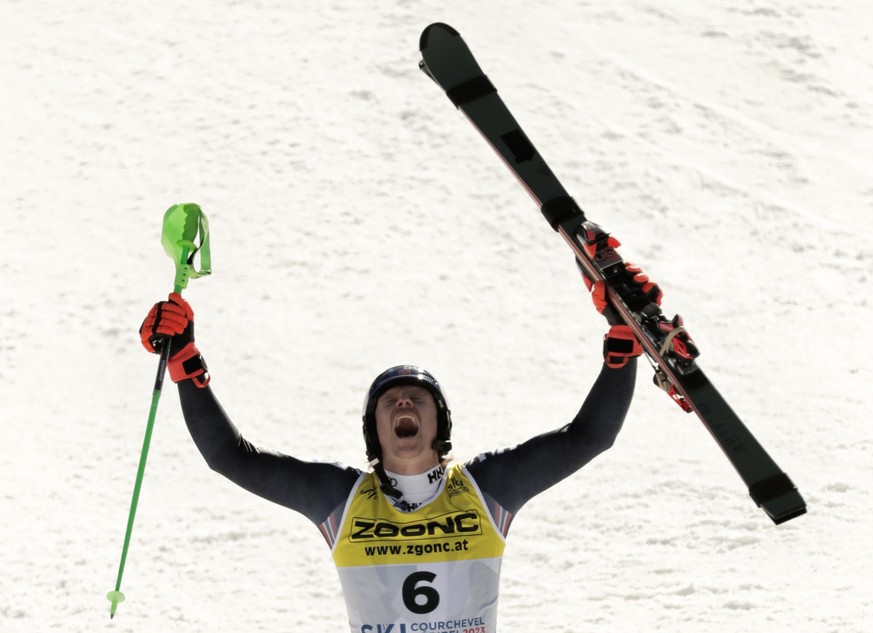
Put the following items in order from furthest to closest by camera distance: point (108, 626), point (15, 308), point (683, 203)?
point (683, 203) → point (15, 308) → point (108, 626)

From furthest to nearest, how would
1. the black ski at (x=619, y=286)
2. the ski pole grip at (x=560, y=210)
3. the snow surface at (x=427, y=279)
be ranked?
the snow surface at (x=427, y=279)
the ski pole grip at (x=560, y=210)
the black ski at (x=619, y=286)

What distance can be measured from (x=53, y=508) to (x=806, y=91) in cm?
1381

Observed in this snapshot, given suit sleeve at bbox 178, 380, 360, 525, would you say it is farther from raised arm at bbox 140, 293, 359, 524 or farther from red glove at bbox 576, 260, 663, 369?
red glove at bbox 576, 260, 663, 369

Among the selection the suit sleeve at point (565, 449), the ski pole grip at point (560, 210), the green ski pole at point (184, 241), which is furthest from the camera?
the ski pole grip at point (560, 210)

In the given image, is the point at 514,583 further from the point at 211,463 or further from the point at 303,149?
the point at 303,149

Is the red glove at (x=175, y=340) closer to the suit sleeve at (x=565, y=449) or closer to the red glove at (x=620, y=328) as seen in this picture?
the suit sleeve at (x=565, y=449)

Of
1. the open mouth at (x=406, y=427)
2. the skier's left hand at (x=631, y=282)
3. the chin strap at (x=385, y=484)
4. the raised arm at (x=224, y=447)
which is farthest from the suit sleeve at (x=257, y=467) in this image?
the skier's left hand at (x=631, y=282)

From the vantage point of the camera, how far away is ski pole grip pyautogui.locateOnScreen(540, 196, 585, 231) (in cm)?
498

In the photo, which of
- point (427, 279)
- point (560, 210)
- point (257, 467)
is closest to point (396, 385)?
point (257, 467)

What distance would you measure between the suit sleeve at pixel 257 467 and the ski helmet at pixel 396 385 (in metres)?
0.18

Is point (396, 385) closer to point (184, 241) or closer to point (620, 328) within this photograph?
point (620, 328)

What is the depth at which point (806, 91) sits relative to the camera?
1895cm

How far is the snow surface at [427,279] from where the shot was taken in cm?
986

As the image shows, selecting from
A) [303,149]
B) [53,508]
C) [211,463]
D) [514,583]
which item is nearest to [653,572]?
[514,583]
